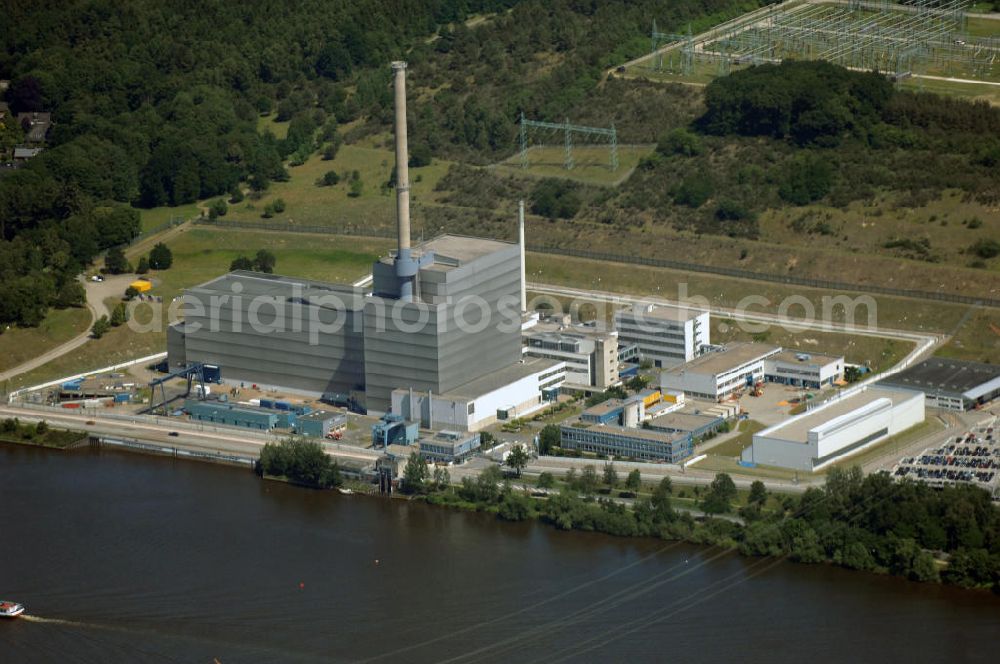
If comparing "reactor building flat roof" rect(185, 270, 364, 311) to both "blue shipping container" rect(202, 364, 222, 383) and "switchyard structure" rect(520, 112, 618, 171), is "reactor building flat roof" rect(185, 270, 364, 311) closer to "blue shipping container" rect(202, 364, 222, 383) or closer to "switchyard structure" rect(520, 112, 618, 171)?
"blue shipping container" rect(202, 364, 222, 383)

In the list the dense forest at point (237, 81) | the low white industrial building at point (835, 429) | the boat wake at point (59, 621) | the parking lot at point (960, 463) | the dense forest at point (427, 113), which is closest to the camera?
the boat wake at point (59, 621)

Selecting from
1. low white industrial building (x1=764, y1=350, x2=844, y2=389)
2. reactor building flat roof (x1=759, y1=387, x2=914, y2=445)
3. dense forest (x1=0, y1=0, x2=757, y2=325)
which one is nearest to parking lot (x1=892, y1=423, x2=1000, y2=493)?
reactor building flat roof (x1=759, y1=387, x2=914, y2=445)

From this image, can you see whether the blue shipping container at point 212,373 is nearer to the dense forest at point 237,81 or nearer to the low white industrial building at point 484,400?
the low white industrial building at point 484,400

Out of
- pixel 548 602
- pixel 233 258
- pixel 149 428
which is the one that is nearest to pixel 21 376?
pixel 149 428

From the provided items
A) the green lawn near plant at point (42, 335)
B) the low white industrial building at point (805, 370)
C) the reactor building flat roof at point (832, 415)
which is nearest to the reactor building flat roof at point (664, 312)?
the low white industrial building at point (805, 370)

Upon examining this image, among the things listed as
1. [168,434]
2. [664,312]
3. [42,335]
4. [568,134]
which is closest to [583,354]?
[664,312]
